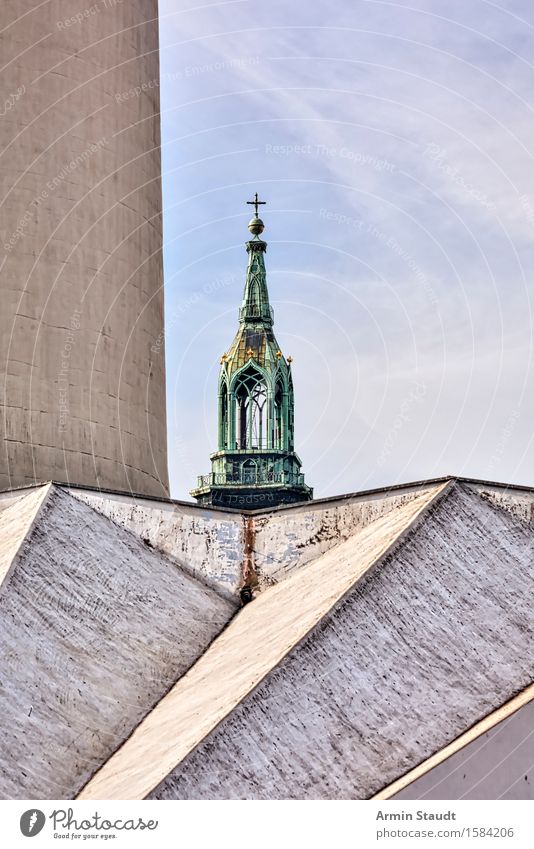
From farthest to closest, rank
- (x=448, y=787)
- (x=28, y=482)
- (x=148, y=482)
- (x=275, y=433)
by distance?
1. (x=275, y=433)
2. (x=148, y=482)
3. (x=28, y=482)
4. (x=448, y=787)

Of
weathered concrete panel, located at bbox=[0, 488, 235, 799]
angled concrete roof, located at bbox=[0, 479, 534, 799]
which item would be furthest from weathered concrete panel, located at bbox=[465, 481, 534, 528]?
weathered concrete panel, located at bbox=[0, 488, 235, 799]

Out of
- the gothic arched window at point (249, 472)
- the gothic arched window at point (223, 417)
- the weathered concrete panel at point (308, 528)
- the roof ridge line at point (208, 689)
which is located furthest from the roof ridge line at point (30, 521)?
the gothic arched window at point (249, 472)

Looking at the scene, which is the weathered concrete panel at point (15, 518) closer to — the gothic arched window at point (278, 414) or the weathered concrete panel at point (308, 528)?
the weathered concrete panel at point (308, 528)

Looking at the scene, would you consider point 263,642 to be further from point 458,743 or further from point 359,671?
point 458,743

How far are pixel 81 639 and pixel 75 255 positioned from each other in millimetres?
8944

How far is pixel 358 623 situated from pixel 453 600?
137cm

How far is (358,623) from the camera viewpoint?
15.9 meters

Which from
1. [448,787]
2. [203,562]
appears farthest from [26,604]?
[448,787]

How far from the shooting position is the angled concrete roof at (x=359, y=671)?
46.0ft

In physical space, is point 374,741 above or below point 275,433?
below

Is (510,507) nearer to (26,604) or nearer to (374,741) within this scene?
(374,741)

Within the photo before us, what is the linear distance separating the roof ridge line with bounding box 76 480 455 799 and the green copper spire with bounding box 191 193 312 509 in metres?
25.3

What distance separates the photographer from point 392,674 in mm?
15438

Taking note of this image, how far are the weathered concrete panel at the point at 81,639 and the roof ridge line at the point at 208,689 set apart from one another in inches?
9.6
